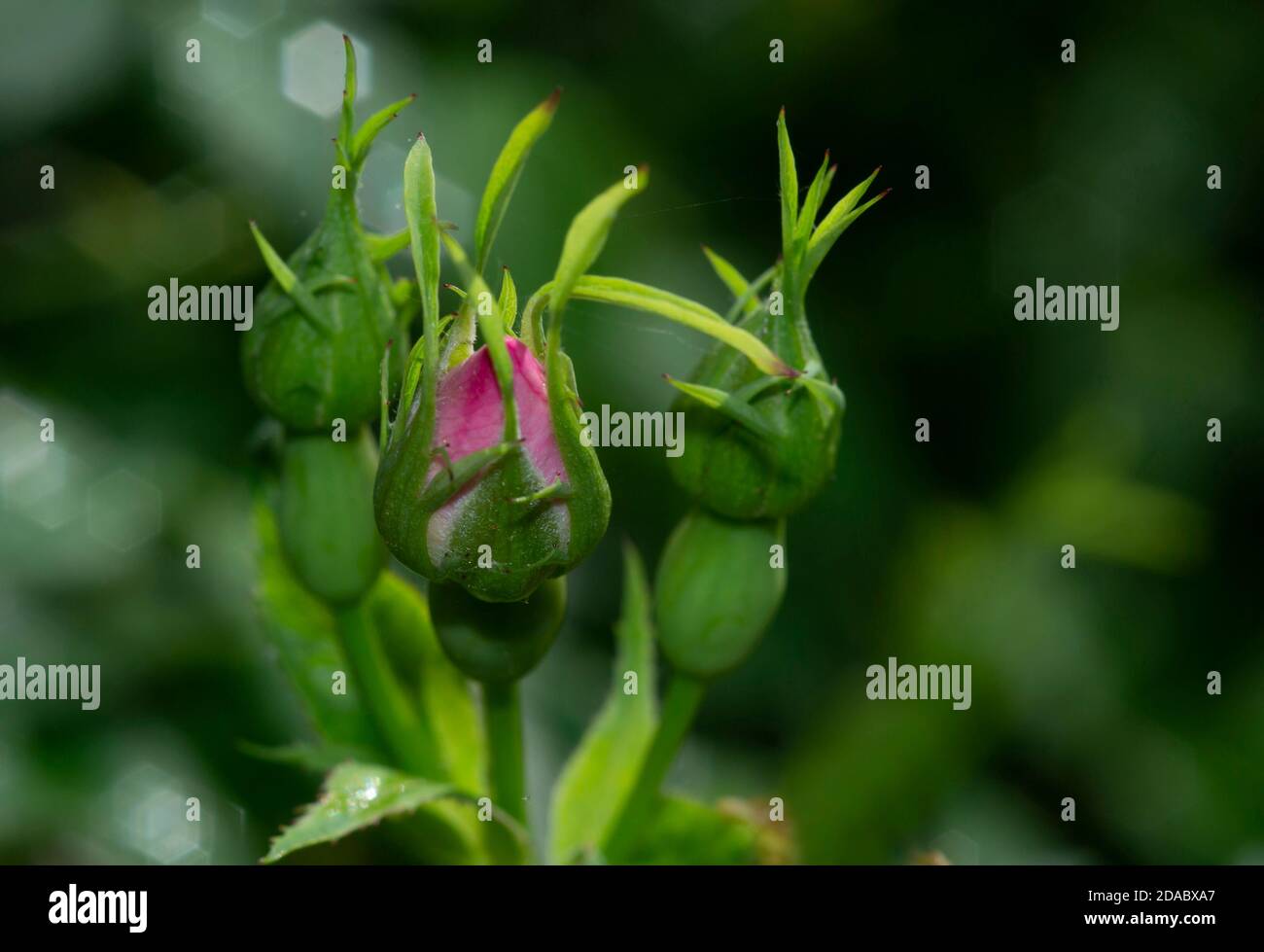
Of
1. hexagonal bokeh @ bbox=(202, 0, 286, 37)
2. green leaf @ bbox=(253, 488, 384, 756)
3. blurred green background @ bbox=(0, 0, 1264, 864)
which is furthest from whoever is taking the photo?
hexagonal bokeh @ bbox=(202, 0, 286, 37)

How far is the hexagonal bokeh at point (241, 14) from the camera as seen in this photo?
2189 millimetres

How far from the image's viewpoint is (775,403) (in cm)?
95

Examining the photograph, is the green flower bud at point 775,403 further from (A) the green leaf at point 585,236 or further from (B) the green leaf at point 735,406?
(A) the green leaf at point 585,236

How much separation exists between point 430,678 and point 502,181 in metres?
0.71

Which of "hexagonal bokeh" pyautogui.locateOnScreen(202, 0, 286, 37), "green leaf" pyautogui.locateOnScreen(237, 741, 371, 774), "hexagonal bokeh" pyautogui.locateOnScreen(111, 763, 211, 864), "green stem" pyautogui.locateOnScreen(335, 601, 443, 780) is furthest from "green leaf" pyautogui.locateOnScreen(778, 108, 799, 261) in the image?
"hexagonal bokeh" pyautogui.locateOnScreen(202, 0, 286, 37)

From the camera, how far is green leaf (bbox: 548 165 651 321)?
650 millimetres

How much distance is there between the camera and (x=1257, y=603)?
7.43 feet

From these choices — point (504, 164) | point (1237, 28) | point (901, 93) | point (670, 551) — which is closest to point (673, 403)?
point (670, 551)

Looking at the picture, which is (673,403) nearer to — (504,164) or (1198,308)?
(504,164)

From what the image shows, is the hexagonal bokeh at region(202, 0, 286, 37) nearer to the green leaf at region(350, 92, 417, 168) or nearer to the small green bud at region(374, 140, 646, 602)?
the green leaf at region(350, 92, 417, 168)

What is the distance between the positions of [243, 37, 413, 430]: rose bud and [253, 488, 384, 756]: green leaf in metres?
0.28

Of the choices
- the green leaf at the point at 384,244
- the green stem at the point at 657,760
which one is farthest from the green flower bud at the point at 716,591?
the green leaf at the point at 384,244

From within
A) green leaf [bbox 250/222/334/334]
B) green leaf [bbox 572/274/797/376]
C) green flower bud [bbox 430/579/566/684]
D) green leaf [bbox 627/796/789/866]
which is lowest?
green leaf [bbox 627/796/789/866]

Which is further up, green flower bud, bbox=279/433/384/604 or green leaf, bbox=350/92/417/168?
green leaf, bbox=350/92/417/168
